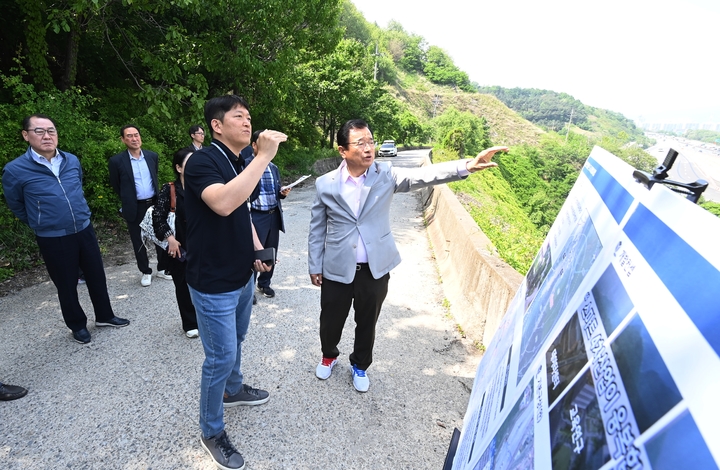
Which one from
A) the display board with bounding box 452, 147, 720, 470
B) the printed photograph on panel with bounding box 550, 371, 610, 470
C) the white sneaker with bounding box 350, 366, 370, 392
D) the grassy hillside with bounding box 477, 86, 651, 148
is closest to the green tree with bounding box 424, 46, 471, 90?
the grassy hillside with bounding box 477, 86, 651, 148

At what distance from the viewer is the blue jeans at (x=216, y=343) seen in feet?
7.20

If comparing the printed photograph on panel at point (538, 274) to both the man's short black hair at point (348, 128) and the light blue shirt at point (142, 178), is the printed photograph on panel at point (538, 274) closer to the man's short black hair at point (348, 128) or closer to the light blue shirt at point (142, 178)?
the man's short black hair at point (348, 128)

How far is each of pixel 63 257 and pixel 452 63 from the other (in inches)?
5179

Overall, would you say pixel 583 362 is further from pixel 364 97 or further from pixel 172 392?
pixel 364 97

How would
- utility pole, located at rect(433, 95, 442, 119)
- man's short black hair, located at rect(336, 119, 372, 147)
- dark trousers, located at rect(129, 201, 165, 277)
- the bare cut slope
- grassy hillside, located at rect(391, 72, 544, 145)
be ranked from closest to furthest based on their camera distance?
man's short black hair, located at rect(336, 119, 372, 147) < dark trousers, located at rect(129, 201, 165, 277) < the bare cut slope < grassy hillside, located at rect(391, 72, 544, 145) < utility pole, located at rect(433, 95, 442, 119)

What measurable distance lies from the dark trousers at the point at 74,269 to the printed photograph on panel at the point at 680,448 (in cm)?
425

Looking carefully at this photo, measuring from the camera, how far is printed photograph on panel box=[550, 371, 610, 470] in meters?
0.71

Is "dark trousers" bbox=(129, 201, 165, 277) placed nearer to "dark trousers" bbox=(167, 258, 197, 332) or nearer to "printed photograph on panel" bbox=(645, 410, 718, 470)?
"dark trousers" bbox=(167, 258, 197, 332)

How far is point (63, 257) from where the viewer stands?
3518 millimetres

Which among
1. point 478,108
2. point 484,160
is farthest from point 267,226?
point 478,108

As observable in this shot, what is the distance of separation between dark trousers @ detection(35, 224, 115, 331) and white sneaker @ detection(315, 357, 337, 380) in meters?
2.32

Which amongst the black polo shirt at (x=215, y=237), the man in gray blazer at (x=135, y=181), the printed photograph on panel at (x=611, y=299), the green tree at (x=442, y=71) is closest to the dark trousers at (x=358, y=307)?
the black polo shirt at (x=215, y=237)

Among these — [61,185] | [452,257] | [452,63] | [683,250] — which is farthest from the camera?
[452,63]

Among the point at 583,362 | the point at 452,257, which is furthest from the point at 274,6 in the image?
the point at 583,362
